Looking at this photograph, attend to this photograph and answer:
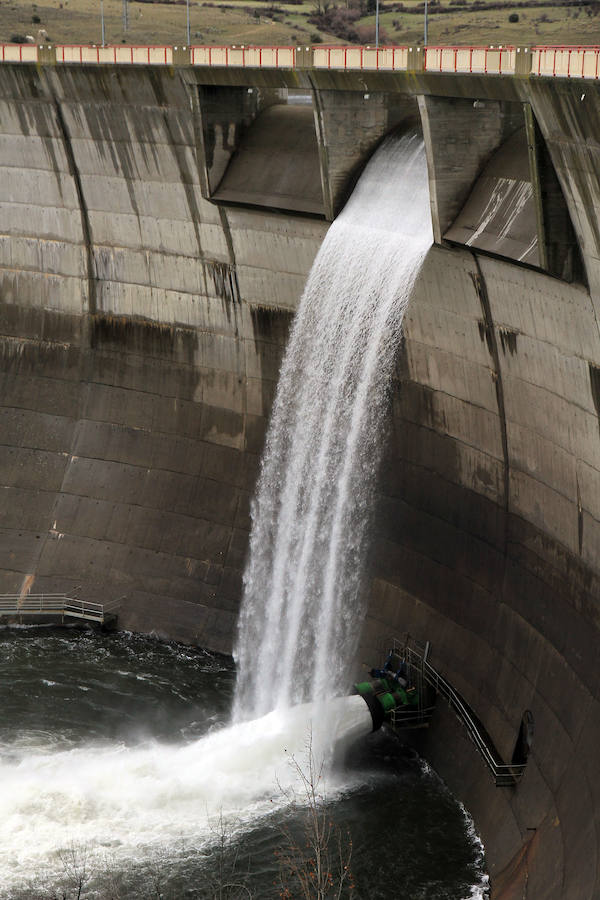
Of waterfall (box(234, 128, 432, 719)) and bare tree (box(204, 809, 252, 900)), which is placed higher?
waterfall (box(234, 128, 432, 719))

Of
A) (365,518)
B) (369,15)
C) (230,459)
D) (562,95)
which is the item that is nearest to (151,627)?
(230,459)

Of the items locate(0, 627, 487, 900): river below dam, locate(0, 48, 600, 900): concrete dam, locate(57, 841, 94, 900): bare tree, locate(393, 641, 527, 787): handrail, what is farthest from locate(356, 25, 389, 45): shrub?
locate(57, 841, 94, 900): bare tree

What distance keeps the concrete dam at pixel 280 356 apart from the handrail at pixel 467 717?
0.31 metres

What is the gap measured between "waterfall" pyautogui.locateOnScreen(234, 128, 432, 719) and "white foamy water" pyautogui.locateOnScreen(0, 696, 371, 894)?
170 centimetres

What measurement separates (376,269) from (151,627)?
10.9 m

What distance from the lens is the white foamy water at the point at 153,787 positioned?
2269 cm

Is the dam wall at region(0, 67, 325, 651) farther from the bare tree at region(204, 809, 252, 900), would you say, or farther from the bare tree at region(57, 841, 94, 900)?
the bare tree at region(57, 841, 94, 900)

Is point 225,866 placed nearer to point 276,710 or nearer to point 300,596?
point 276,710

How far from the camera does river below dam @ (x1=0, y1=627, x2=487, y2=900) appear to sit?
2178 centimetres

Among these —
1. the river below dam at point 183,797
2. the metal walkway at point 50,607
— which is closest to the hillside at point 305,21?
the metal walkway at point 50,607

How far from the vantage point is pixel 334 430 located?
2703 cm

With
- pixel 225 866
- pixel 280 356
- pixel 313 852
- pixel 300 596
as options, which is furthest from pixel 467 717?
pixel 280 356

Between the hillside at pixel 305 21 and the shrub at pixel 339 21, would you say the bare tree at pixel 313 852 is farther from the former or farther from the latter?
the shrub at pixel 339 21

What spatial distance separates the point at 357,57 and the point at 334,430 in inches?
280
